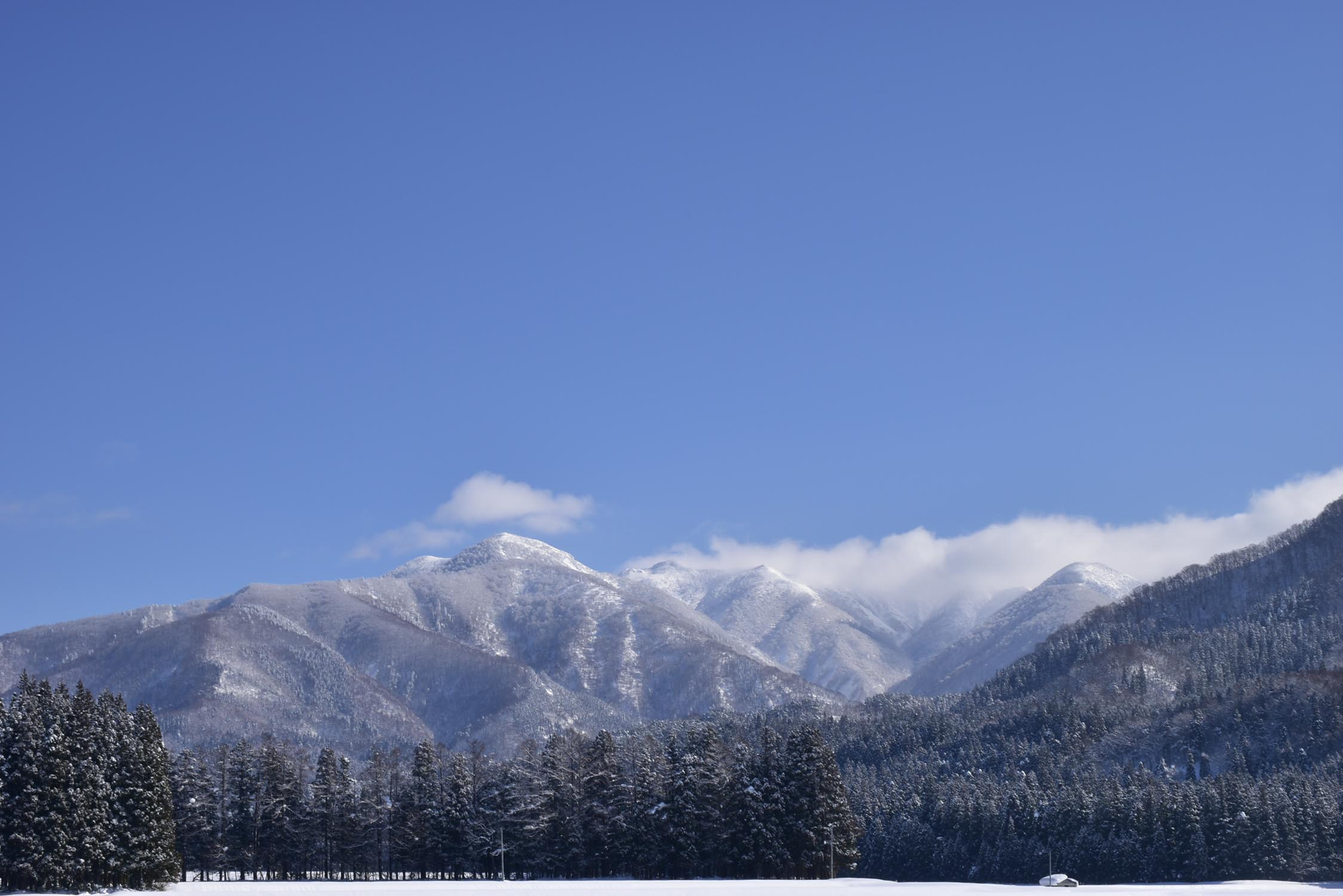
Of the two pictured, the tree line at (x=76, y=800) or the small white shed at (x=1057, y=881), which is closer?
the tree line at (x=76, y=800)

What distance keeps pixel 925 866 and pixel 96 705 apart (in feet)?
448

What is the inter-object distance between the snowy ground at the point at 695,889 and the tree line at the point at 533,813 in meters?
10.2

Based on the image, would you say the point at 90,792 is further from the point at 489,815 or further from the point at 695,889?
the point at 489,815

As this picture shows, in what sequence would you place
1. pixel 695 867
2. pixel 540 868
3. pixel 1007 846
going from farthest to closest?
pixel 1007 846, pixel 540 868, pixel 695 867

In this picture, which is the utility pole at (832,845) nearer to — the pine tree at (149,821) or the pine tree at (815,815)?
the pine tree at (815,815)

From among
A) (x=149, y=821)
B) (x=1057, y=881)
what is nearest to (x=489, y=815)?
(x=149, y=821)

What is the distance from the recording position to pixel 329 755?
13950 centimetres

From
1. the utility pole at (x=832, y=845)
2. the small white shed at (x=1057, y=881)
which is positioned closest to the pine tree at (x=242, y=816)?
the utility pole at (x=832, y=845)

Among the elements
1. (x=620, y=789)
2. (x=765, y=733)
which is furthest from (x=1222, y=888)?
(x=620, y=789)

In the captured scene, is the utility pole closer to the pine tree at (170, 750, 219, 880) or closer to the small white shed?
the small white shed

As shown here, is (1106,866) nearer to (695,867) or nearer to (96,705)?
(695,867)

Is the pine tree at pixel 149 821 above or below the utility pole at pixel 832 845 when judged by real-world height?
above

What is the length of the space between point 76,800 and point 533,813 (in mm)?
48050

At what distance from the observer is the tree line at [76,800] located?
86125 mm
